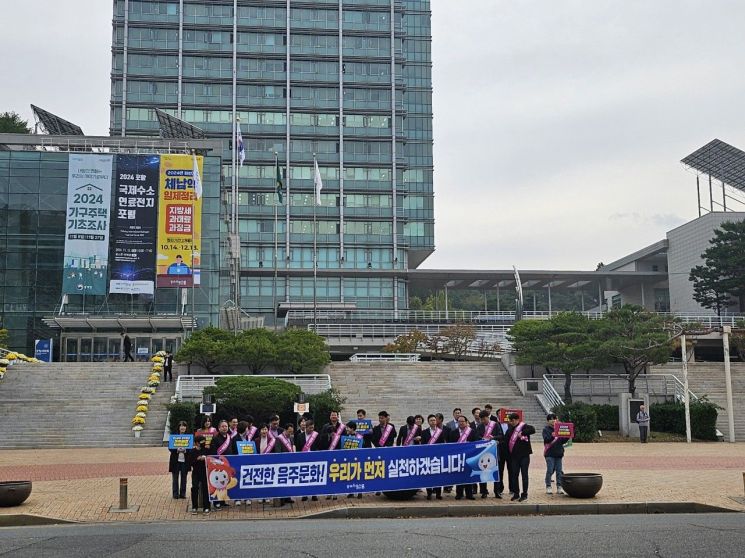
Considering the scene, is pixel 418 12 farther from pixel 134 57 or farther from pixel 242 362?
pixel 242 362

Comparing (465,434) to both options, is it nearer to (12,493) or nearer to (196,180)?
(12,493)

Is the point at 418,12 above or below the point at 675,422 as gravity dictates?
above

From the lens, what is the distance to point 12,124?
3063 inches

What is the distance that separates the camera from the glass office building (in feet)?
301

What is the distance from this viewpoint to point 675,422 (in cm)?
3431

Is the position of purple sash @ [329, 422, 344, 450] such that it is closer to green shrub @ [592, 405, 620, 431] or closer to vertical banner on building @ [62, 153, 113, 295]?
green shrub @ [592, 405, 620, 431]

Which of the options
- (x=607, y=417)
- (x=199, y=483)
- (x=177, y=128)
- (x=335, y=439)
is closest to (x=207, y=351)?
(x=607, y=417)

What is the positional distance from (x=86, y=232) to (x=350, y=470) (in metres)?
42.1

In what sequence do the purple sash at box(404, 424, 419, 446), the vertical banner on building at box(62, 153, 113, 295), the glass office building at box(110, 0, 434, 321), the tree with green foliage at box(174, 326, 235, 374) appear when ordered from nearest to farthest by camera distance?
the purple sash at box(404, 424, 419, 446) < the tree with green foliage at box(174, 326, 235, 374) < the vertical banner on building at box(62, 153, 113, 295) < the glass office building at box(110, 0, 434, 321)

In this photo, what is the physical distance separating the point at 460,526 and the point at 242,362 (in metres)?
26.3

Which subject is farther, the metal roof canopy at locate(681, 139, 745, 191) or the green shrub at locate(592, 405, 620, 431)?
the metal roof canopy at locate(681, 139, 745, 191)

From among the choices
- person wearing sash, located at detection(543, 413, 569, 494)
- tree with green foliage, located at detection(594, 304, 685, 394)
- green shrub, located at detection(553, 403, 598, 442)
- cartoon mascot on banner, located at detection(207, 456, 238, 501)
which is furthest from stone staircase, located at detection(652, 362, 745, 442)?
cartoon mascot on banner, located at detection(207, 456, 238, 501)

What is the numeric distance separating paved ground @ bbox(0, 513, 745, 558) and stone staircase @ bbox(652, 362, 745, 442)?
22.8 metres

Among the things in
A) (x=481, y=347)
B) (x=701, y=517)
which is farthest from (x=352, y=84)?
(x=701, y=517)
